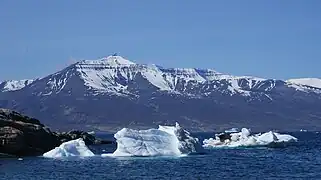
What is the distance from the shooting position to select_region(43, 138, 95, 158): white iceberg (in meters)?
85.4

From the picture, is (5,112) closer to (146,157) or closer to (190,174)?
(146,157)

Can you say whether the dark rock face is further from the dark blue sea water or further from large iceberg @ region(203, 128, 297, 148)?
large iceberg @ region(203, 128, 297, 148)

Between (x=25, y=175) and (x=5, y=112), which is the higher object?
(x=5, y=112)

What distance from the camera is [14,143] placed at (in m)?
83.7

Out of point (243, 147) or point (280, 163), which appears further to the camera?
point (243, 147)

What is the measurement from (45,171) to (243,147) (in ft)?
177

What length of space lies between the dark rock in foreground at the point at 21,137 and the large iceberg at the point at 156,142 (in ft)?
43.1

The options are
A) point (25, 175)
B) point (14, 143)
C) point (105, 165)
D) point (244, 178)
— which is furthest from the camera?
point (14, 143)

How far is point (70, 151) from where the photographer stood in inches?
3406

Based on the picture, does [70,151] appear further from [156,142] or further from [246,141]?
[246,141]

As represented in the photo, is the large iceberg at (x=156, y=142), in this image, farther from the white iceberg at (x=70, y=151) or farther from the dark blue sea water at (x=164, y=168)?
the white iceberg at (x=70, y=151)

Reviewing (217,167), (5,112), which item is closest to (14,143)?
(5,112)

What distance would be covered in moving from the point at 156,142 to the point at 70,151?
12985mm

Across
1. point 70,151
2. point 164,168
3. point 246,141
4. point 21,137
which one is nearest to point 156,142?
point 70,151
